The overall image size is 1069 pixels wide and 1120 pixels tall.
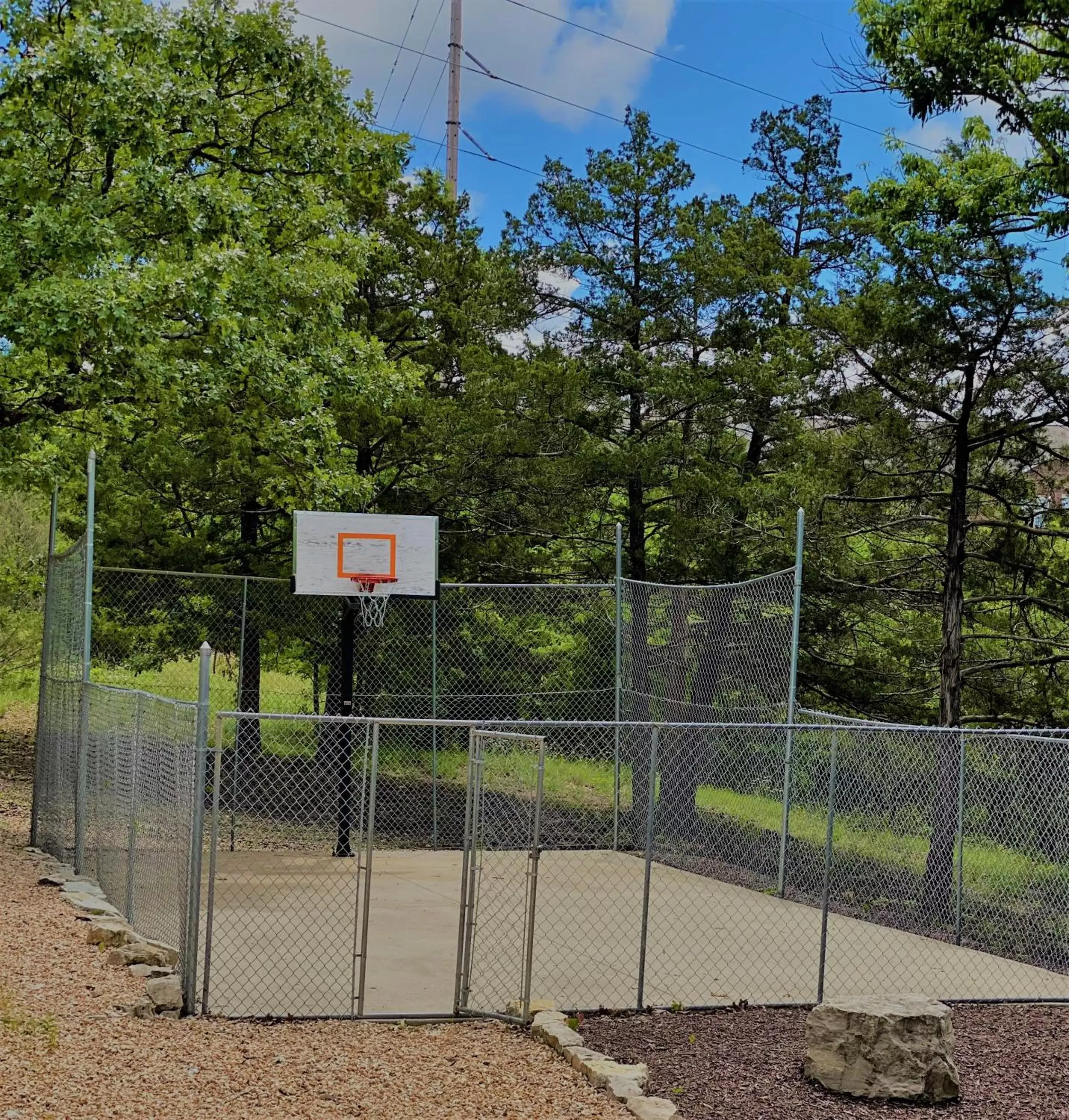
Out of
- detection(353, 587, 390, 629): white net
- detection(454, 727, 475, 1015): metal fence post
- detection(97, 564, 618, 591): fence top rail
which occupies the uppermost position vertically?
detection(97, 564, 618, 591): fence top rail

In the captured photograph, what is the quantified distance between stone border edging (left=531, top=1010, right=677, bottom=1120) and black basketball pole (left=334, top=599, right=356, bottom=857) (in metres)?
3.84

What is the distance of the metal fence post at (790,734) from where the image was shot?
1006 cm

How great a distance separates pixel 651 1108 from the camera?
17.0ft

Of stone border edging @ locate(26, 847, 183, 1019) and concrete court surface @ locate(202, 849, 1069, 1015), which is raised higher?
stone border edging @ locate(26, 847, 183, 1019)

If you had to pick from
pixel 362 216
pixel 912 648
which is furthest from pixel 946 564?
pixel 362 216

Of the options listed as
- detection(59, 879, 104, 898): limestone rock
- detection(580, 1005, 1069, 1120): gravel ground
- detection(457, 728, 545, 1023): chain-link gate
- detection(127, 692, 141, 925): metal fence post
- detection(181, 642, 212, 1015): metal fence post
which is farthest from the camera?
detection(59, 879, 104, 898): limestone rock

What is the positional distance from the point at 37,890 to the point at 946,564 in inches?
389

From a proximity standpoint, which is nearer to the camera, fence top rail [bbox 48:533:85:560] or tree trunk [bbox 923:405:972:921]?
fence top rail [bbox 48:533:85:560]

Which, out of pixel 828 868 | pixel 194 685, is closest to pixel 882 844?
pixel 828 868

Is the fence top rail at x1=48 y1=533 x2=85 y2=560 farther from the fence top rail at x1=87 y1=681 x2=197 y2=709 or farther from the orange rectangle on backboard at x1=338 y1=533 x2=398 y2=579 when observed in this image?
the orange rectangle on backboard at x1=338 y1=533 x2=398 y2=579

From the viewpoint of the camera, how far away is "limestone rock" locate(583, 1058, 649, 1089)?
5.52m

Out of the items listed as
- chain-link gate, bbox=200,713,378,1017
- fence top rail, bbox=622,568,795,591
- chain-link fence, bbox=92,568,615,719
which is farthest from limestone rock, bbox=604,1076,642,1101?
chain-link fence, bbox=92,568,615,719

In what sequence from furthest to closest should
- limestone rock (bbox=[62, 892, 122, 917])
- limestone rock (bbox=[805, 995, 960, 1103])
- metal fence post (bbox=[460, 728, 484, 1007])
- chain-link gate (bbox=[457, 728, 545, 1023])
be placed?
limestone rock (bbox=[62, 892, 122, 917]), metal fence post (bbox=[460, 728, 484, 1007]), chain-link gate (bbox=[457, 728, 545, 1023]), limestone rock (bbox=[805, 995, 960, 1103])

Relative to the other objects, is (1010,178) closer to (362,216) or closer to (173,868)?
(362,216)
